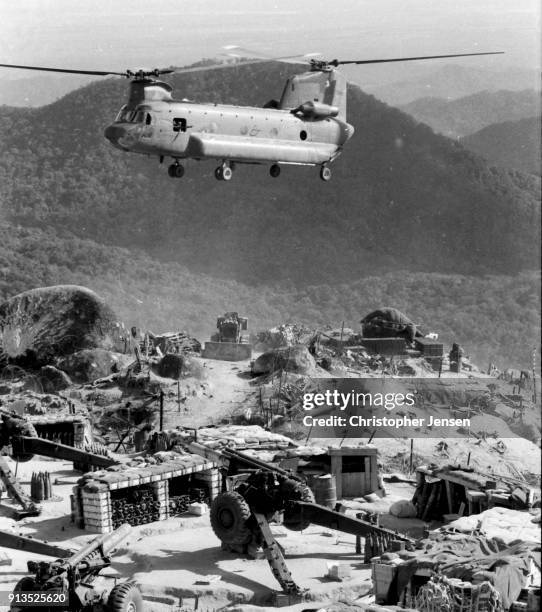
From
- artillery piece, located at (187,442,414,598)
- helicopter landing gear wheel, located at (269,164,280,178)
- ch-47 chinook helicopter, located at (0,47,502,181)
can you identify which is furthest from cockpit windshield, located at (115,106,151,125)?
artillery piece, located at (187,442,414,598)

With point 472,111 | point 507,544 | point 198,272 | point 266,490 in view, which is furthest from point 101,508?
point 472,111

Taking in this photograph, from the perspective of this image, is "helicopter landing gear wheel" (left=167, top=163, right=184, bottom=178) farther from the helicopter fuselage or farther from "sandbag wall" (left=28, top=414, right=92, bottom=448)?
"sandbag wall" (left=28, top=414, right=92, bottom=448)

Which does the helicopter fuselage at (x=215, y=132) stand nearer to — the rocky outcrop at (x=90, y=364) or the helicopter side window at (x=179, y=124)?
the helicopter side window at (x=179, y=124)

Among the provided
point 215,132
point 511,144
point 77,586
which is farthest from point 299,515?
point 511,144

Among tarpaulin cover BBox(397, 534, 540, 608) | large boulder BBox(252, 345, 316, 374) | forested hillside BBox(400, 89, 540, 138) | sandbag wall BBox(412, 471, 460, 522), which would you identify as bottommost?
sandbag wall BBox(412, 471, 460, 522)

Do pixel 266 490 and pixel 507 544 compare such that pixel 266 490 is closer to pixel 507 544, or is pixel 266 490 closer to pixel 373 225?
pixel 507 544
